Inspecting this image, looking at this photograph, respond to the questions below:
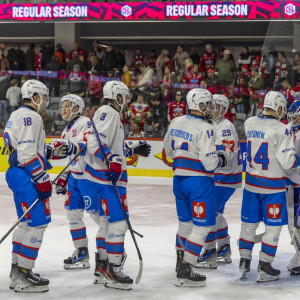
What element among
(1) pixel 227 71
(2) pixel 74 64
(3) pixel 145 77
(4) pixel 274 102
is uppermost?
(2) pixel 74 64

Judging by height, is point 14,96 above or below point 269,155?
above

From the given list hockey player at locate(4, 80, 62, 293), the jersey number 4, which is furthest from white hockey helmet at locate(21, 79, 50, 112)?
the jersey number 4

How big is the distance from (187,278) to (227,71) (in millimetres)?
9003

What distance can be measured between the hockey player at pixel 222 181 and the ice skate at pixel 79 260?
1.02 metres

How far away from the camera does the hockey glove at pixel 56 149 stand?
224 inches

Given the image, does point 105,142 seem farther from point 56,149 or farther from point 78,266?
point 78,266

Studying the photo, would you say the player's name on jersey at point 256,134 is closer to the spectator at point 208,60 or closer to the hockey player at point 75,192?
the hockey player at point 75,192

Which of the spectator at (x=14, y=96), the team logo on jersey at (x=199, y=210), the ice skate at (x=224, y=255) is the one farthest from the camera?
the spectator at (x=14, y=96)

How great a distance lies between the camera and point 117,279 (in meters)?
5.53

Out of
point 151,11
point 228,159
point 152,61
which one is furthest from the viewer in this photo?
point 152,61

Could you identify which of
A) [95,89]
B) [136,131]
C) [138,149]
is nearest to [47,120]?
[95,89]

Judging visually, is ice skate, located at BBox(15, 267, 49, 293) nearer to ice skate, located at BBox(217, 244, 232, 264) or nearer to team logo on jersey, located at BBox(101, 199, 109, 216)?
team logo on jersey, located at BBox(101, 199, 109, 216)

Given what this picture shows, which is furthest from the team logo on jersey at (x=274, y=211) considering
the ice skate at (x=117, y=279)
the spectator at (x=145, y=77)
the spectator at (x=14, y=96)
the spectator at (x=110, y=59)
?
the spectator at (x=110, y=59)

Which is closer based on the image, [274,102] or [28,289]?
[28,289]
